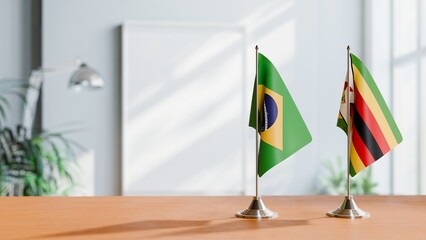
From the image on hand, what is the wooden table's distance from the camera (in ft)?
4.22

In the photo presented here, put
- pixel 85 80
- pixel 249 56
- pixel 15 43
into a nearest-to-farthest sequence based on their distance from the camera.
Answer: pixel 85 80, pixel 15 43, pixel 249 56

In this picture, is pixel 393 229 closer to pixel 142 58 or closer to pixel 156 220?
pixel 156 220

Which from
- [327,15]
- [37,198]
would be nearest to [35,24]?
[327,15]

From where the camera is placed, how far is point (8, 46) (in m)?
5.45

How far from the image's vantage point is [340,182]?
570cm

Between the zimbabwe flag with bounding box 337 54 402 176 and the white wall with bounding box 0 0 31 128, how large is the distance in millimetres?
4358

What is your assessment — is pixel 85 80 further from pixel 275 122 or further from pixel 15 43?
pixel 275 122

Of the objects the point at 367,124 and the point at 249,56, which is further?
the point at 249,56

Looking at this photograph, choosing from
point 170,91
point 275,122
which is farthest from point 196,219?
point 170,91

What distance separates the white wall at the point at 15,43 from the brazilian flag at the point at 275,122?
14.0 ft

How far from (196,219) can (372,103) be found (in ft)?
1.56

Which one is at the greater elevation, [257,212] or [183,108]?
[183,108]

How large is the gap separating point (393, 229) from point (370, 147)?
0.24 m

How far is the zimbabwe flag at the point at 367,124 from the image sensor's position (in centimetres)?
153
